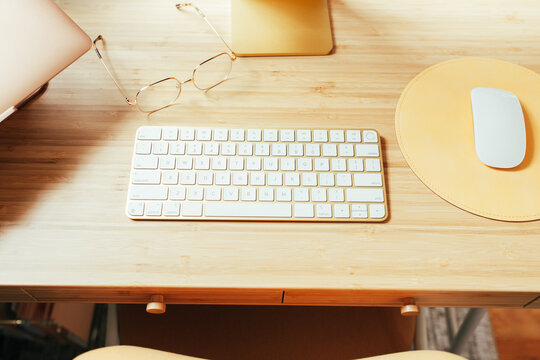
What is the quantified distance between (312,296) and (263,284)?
85mm

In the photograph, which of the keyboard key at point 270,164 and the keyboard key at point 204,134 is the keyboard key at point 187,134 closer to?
the keyboard key at point 204,134

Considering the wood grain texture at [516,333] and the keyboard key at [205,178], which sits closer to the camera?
the keyboard key at [205,178]

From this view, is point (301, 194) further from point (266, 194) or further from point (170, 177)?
point (170, 177)

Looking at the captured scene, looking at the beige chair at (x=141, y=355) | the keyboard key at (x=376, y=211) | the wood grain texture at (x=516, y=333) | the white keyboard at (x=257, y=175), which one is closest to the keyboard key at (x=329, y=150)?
the white keyboard at (x=257, y=175)

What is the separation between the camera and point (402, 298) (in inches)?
23.9

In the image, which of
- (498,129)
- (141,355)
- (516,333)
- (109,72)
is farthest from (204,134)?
(516,333)

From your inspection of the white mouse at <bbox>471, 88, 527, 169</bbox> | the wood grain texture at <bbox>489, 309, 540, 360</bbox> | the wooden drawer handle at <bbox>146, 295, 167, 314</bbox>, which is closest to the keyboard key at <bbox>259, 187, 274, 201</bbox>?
the wooden drawer handle at <bbox>146, 295, 167, 314</bbox>

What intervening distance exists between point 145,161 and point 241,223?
0.61ft

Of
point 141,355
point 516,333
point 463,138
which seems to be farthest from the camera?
point 516,333

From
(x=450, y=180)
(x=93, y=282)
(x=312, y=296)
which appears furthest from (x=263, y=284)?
(x=450, y=180)

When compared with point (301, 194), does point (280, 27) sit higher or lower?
higher

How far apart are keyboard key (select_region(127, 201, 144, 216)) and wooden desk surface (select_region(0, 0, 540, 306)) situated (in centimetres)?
2

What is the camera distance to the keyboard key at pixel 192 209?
600mm

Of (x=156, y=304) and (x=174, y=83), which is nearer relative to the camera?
(x=156, y=304)
